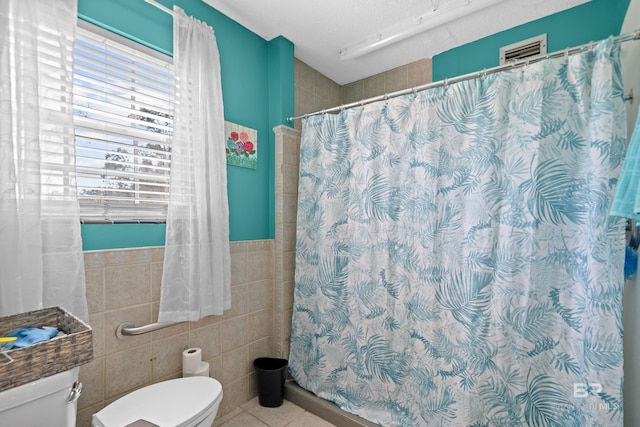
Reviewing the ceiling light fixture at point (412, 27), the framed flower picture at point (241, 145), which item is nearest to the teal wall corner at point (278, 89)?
the framed flower picture at point (241, 145)

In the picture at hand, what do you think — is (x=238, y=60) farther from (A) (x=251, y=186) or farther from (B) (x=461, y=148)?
(B) (x=461, y=148)

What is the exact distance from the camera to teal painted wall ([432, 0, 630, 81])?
66.2 inches

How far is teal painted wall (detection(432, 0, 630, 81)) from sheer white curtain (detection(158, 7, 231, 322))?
1.71m

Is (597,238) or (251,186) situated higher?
(251,186)

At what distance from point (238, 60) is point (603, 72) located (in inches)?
74.2

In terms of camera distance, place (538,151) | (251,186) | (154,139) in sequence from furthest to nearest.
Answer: (251,186)
(154,139)
(538,151)

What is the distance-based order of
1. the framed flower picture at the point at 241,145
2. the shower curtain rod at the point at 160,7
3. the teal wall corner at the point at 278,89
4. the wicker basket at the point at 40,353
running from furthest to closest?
the teal wall corner at the point at 278,89
the framed flower picture at the point at 241,145
the shower curtain rod at the point at 160,7
the wicker basket at the point at 40,353

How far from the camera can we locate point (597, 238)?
45.7 inches

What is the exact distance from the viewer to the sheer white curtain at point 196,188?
151 cm

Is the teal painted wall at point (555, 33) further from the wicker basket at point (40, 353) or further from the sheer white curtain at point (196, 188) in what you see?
the wicker basket at point (40, 353)

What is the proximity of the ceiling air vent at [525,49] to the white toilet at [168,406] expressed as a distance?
103 inches

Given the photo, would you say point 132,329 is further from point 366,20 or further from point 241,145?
point 366,20

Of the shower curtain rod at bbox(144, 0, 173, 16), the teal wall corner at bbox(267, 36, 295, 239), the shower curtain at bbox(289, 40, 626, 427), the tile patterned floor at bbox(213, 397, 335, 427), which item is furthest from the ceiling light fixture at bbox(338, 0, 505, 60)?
the tile patterned floor at bbox(213, 397, 335, 427)

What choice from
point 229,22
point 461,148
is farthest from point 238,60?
point 461,148
